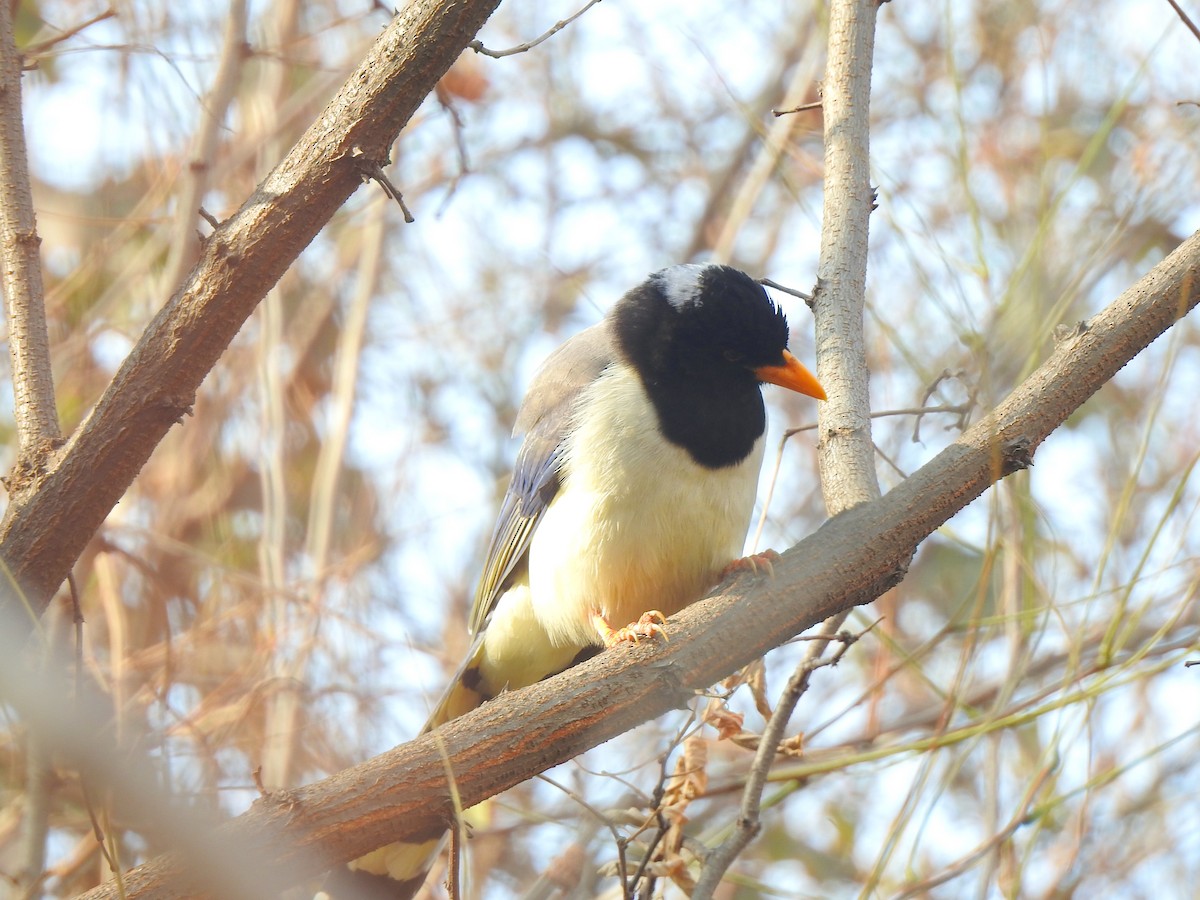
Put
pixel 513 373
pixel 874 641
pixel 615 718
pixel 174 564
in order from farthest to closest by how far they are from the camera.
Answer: pixel 513 373 → pixel 874 641 → pixel 174 564 → pixel 615 718

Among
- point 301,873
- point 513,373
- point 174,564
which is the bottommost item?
point 301,873

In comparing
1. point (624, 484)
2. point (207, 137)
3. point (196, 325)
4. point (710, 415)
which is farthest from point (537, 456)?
point (207, 137)

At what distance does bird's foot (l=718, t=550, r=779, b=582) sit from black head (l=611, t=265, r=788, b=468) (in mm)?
371

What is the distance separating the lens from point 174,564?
626 cm

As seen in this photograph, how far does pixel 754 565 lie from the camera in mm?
3672

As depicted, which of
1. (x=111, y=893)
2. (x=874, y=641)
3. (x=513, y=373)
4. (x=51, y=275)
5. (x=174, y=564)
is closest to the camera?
(x=111, y=893)

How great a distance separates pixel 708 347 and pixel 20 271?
222cm

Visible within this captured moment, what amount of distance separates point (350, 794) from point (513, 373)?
5482 mm

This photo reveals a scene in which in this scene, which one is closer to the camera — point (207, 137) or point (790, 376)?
point (790, 376)

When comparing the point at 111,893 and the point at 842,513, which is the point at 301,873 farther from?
the point at 842,513

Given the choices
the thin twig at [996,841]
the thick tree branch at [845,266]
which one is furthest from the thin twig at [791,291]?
the thin twig at [996,841]

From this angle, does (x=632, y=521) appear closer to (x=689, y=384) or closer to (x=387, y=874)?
(x=689, y=384)

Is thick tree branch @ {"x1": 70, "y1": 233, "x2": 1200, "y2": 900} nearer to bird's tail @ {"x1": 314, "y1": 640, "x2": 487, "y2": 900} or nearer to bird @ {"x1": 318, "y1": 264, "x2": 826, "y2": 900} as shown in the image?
bird @ {"x1": 318, "y1": 264, "x2": 826, "y2": 900}

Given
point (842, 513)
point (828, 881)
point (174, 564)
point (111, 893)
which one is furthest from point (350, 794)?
point (828, 881)
